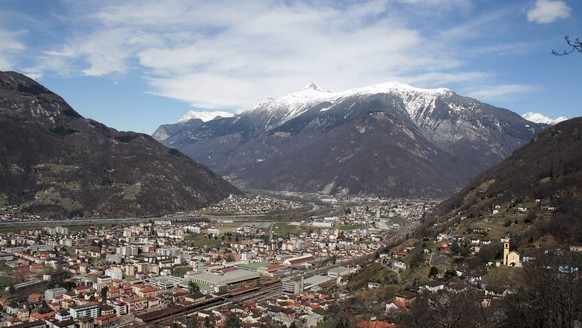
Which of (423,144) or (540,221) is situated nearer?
(540,221)

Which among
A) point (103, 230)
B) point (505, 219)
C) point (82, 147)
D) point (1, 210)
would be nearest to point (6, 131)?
point (82, 147)

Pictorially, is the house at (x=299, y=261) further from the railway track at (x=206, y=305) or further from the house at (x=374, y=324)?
the house at (x=374, y=324)

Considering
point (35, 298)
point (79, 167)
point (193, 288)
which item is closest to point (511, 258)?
point (193, 288)

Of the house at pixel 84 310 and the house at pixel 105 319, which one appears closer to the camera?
the house at pixel 105 319

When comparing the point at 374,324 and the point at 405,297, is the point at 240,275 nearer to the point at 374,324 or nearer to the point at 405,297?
the point at 405,297

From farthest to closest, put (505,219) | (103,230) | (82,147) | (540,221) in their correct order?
(82,147)
(103,230)
(505,219)
(540,221)

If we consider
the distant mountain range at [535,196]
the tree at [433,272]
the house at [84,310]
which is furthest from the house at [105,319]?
the distant mountain range at [535,196]

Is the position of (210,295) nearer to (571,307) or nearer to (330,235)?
(571,307)
